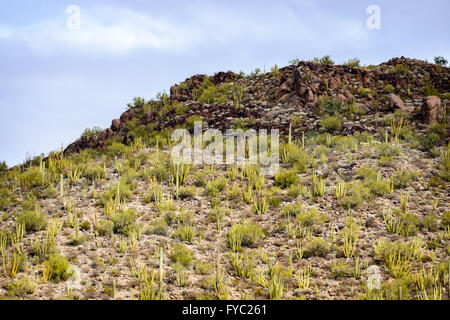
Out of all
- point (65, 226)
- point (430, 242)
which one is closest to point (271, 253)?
point (430, 242)

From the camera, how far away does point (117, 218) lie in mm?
9914

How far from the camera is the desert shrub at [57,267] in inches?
304

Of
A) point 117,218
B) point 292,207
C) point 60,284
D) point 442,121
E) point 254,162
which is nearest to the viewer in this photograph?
point 60,284

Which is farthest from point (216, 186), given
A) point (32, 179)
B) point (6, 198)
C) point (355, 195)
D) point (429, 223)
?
point (6, 198)

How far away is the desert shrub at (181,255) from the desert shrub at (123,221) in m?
1.51

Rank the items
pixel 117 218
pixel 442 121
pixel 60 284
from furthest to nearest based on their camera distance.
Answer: pixel 442 121, pixel 117 218, pixel 60 284

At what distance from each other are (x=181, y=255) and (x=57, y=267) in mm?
2506

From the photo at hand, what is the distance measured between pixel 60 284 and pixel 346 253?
5.97 m

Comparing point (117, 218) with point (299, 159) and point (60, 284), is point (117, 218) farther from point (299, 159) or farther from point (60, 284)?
point (299, 159)

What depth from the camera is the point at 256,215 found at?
1087cm

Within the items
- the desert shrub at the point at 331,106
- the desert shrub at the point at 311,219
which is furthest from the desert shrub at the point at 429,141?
the desert shrub at the point at 311,219

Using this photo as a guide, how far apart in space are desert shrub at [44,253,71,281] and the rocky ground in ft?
0.07

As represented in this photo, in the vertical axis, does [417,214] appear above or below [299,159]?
below

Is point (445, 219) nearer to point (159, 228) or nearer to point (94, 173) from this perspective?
point (159, 228)
